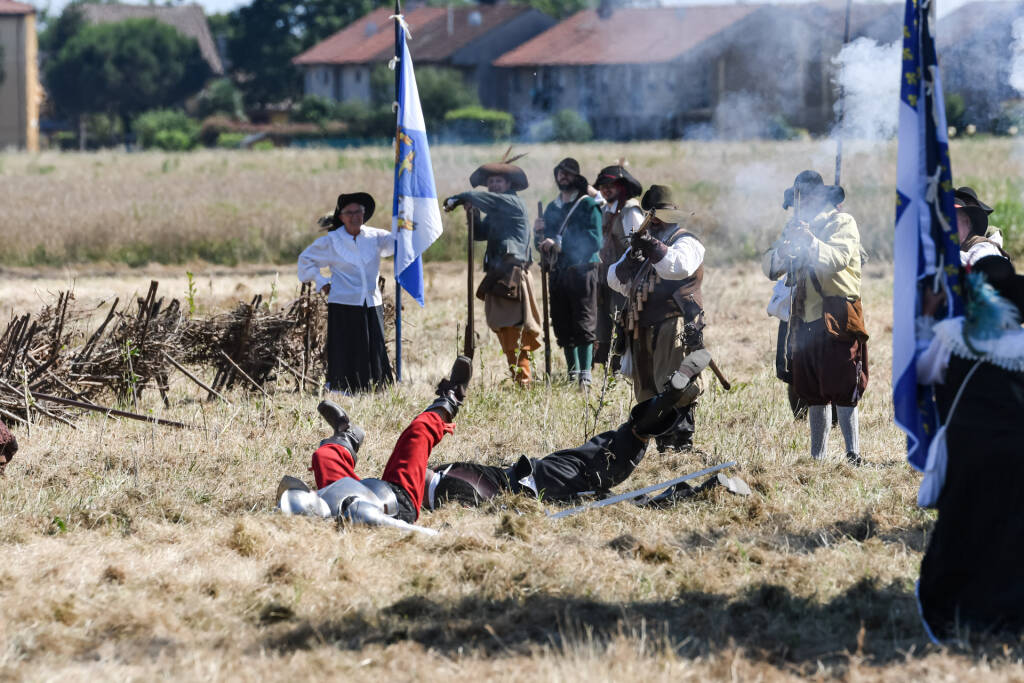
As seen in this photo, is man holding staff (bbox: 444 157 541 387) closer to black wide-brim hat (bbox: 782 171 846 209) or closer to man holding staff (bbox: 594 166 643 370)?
man holding staff (bbox: 594 166 643 370)

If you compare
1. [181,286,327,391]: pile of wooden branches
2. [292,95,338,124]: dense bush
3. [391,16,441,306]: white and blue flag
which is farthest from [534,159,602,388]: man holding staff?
[292,95,338,124]: dense bush

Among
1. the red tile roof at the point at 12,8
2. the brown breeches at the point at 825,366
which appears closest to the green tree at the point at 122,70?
the red tile roof at the point at 12,8

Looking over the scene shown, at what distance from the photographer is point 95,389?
28.8 feet

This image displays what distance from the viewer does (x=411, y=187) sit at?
31.9 feet

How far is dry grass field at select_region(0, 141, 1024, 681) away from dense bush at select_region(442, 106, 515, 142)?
78.6 ft

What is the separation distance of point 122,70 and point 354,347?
2503 inches

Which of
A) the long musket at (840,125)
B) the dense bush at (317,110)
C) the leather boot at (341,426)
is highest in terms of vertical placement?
the dense bush at (317,110)

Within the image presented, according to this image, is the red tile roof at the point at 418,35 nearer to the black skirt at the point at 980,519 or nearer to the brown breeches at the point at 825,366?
the brown breeches at the point at 825,366

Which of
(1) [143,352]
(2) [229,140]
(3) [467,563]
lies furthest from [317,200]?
(2) [229,140]

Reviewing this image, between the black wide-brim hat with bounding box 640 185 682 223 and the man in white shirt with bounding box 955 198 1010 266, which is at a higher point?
the black wide-brim hat with bounding box 640 185 682 223

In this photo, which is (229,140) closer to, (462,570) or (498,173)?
(498,173)

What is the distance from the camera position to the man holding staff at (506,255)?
9.71 m

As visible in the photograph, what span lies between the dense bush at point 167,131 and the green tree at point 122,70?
6528 millimetres

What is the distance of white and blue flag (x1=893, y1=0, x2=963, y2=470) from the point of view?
4.78m
